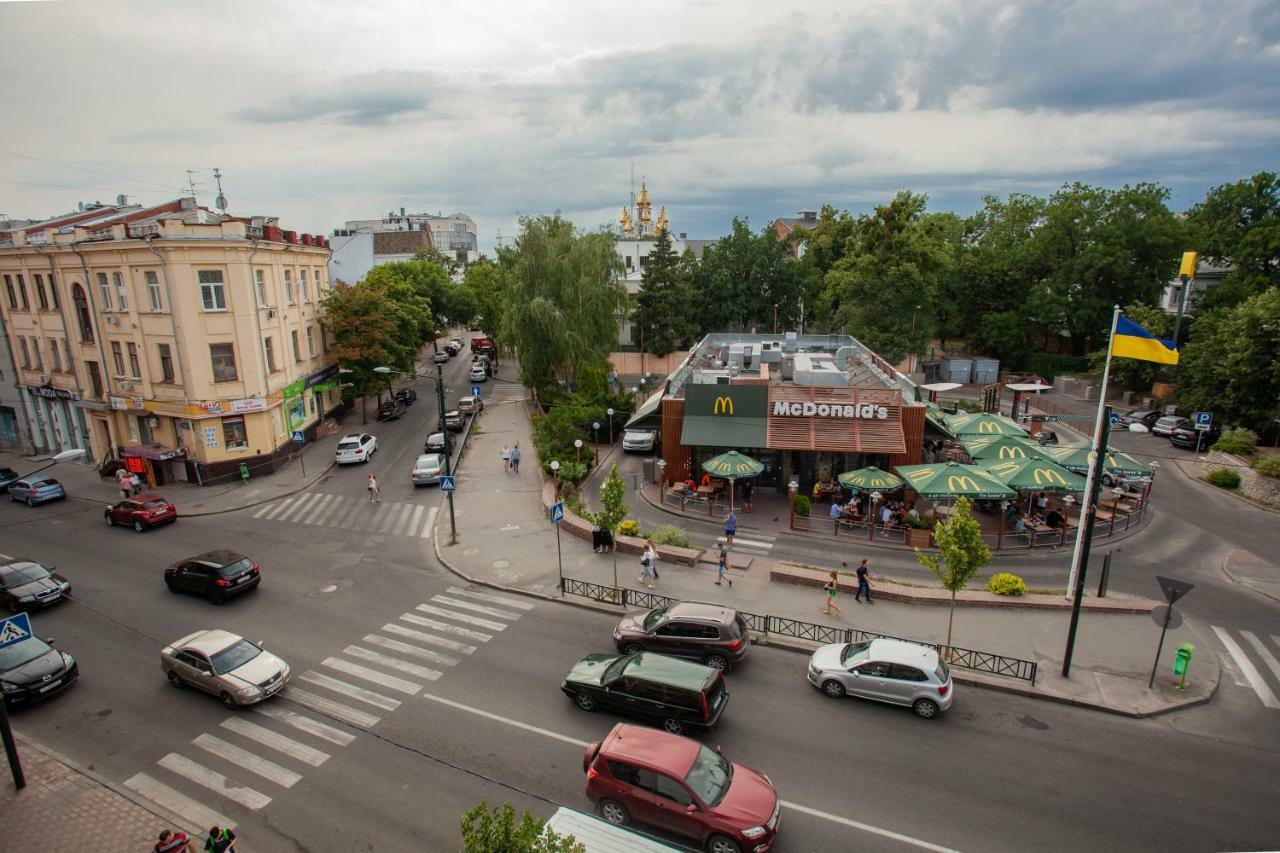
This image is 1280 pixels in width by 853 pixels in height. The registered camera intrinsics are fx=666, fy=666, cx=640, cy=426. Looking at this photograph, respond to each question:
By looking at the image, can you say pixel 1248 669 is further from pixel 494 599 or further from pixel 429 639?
pixel 429 639

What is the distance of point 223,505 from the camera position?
30766mm

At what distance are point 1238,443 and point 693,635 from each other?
3613 centimetres

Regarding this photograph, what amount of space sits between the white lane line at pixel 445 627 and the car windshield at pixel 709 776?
8.21 m

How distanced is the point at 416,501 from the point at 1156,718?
27.7 meters

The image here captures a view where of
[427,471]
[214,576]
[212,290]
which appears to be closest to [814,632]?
[214,576]

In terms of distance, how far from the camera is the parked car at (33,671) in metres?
14.9

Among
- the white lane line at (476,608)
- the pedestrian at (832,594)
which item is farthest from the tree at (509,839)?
A: the pedestrian at (832,594)

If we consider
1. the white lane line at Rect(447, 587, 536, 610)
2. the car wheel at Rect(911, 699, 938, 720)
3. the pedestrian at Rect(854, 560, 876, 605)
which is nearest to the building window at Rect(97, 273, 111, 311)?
the white lane line at Rect(447, 587, 536, 610)

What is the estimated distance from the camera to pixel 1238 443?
3525 cm

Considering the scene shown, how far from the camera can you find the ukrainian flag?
16.8 meters

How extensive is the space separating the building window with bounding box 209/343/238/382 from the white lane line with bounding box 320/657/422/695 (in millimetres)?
23322

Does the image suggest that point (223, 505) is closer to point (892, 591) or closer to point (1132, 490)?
point (892, 591)

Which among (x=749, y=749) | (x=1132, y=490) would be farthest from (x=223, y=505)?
(x=1132, y=490)

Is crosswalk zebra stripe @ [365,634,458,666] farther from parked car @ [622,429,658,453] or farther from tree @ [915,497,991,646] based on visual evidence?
parked car @ [622,429,658,453]
